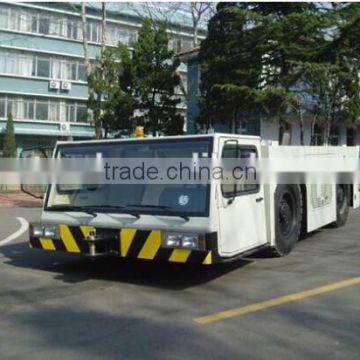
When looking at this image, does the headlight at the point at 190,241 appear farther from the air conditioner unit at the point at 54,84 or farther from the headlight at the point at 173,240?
the air conditioner unit at the point at 54,84

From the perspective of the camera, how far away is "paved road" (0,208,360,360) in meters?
4.93

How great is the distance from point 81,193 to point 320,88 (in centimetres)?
1521

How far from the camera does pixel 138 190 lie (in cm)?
744

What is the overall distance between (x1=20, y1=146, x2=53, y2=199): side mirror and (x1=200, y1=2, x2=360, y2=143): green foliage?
12960mm

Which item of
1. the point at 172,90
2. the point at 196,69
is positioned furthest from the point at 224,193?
the point at 196,69

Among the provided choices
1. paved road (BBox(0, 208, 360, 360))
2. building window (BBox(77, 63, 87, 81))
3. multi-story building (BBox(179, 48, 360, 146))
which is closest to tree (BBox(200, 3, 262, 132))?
multi-story building (BBox(179, 48, 360, 146))

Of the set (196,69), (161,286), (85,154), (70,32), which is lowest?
(161,286)

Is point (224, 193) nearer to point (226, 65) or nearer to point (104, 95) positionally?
point (226, 65)

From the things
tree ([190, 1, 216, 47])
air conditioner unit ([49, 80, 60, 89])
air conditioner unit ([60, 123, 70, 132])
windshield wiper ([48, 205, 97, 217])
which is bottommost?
windshield wiper ([48, 205, 97, 217])

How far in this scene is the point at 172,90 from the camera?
24.1m

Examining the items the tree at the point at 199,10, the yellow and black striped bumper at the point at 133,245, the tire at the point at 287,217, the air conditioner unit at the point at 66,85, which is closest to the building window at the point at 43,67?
the air conditioner unit at the point at 66,85

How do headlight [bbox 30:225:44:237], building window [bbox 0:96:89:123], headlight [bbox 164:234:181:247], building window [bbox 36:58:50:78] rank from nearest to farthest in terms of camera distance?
headlight [bbox 164:234:181:247], headlight [bbox 30:225:44:237], building window [bbox 0:96:89:123], building window [bbox 36:58:50:78]

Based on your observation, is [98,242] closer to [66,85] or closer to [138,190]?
[138,190]

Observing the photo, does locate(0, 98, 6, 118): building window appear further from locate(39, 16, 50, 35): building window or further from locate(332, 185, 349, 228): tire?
locate(332, 185, 349, 228): tire
